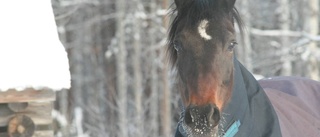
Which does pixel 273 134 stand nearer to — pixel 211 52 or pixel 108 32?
pixel 211 52

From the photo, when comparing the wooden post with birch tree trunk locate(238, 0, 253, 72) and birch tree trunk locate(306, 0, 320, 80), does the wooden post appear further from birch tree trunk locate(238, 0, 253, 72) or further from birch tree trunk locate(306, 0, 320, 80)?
birch tree trunk locate(238, 0, 253, 72)

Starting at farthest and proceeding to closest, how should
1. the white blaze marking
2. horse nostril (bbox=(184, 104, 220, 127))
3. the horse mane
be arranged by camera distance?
the horse mane
the white blaze marking
horse nostril (bbox=(184, 104, 220, 127))

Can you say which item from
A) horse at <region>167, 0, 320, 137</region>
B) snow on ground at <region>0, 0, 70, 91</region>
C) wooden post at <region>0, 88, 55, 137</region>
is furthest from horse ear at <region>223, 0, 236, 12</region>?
wooden post at <region>0, 88, 55, 137</region>

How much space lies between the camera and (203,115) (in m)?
3.60

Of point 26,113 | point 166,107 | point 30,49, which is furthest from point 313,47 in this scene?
point 26,113

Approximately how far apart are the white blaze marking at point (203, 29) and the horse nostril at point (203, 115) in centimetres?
45

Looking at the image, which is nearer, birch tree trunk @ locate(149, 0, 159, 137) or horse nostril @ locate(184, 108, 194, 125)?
horse nostril @ locate(184, 108, 194, 125)

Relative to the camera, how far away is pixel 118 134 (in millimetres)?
16703

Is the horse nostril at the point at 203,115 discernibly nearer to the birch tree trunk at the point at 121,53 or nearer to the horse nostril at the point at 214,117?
the horse nostril at the point at 214,117

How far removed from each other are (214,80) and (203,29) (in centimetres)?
33

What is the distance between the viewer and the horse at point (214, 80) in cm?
368

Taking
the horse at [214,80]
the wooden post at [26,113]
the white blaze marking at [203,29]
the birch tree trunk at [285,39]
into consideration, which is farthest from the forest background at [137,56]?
the white blaze marking at [203,29]

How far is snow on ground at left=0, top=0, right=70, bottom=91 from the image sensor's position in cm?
570

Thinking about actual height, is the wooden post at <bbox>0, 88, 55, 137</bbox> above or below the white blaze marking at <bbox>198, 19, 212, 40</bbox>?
below
